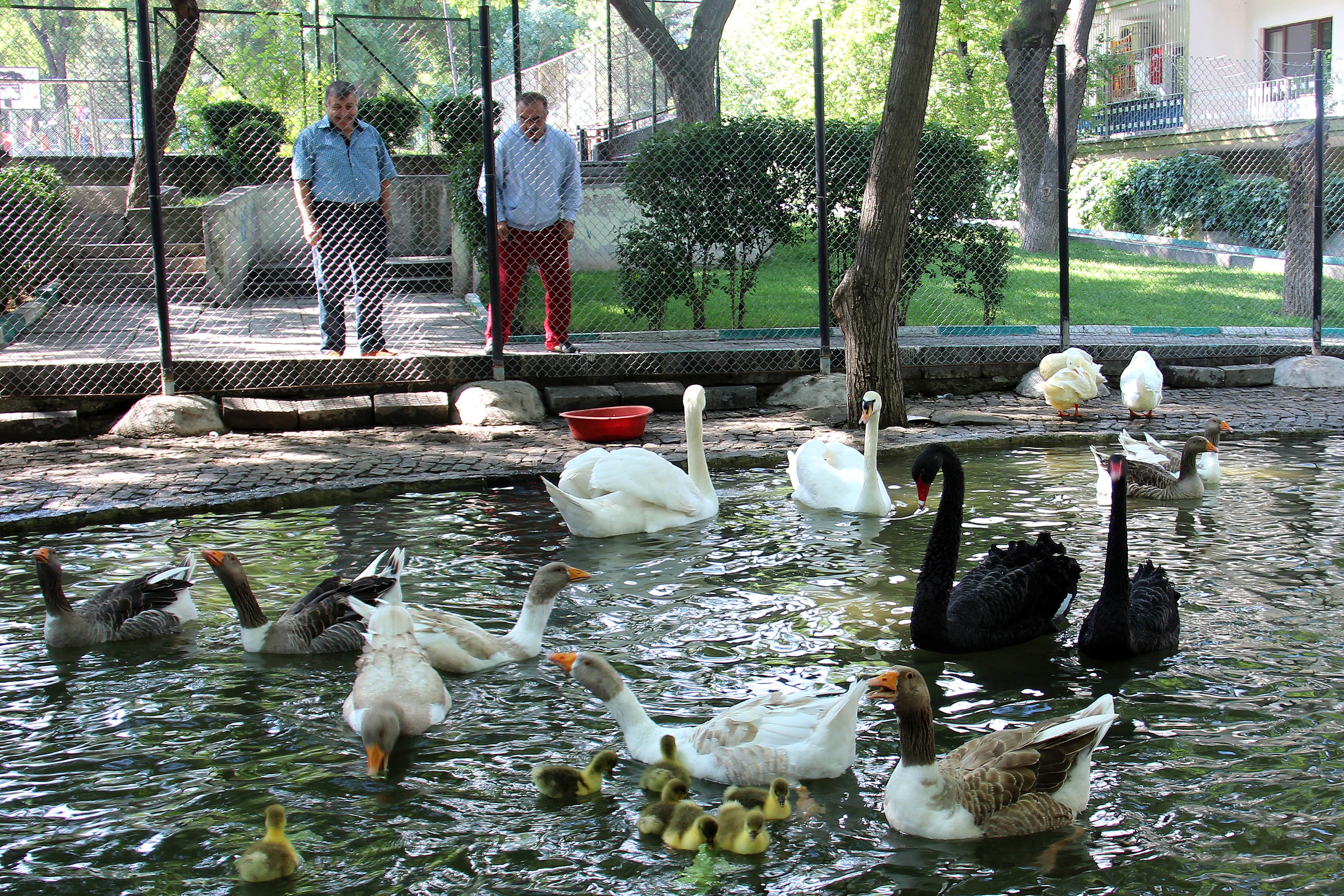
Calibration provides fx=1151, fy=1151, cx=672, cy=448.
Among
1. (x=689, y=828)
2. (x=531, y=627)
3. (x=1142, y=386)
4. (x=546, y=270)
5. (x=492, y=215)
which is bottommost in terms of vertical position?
(x=689, y=828)

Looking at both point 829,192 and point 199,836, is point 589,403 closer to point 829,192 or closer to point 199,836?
point 829,192

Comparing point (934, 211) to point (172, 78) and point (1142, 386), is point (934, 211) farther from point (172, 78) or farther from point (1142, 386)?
point (172, 78)

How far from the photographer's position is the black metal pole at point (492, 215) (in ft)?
35.3

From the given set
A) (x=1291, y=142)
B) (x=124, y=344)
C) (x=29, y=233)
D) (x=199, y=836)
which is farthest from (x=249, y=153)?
(x=199, y=836)

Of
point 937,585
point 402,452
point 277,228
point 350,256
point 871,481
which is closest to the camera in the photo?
point 937,585

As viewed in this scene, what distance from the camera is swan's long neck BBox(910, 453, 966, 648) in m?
5.25

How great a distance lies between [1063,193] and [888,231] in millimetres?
3356

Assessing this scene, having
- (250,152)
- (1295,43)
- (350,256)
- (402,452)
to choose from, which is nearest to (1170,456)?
(402,452)

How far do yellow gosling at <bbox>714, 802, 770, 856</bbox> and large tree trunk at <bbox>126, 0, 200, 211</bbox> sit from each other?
54.6ft

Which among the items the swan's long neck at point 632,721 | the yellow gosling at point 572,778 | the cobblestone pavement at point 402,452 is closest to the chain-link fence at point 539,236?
the cobblestone pavement at point 402,452

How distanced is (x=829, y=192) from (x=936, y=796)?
10230 mm

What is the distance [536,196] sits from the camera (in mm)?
11477

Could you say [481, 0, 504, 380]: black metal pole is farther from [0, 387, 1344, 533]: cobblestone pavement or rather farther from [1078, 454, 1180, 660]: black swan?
[1078, 454, 1180, 660]: black swan

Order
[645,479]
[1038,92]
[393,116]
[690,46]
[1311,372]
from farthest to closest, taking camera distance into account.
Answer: [1038,92] → [393,116] → [690,46] → [1311,372] → [645,479]
